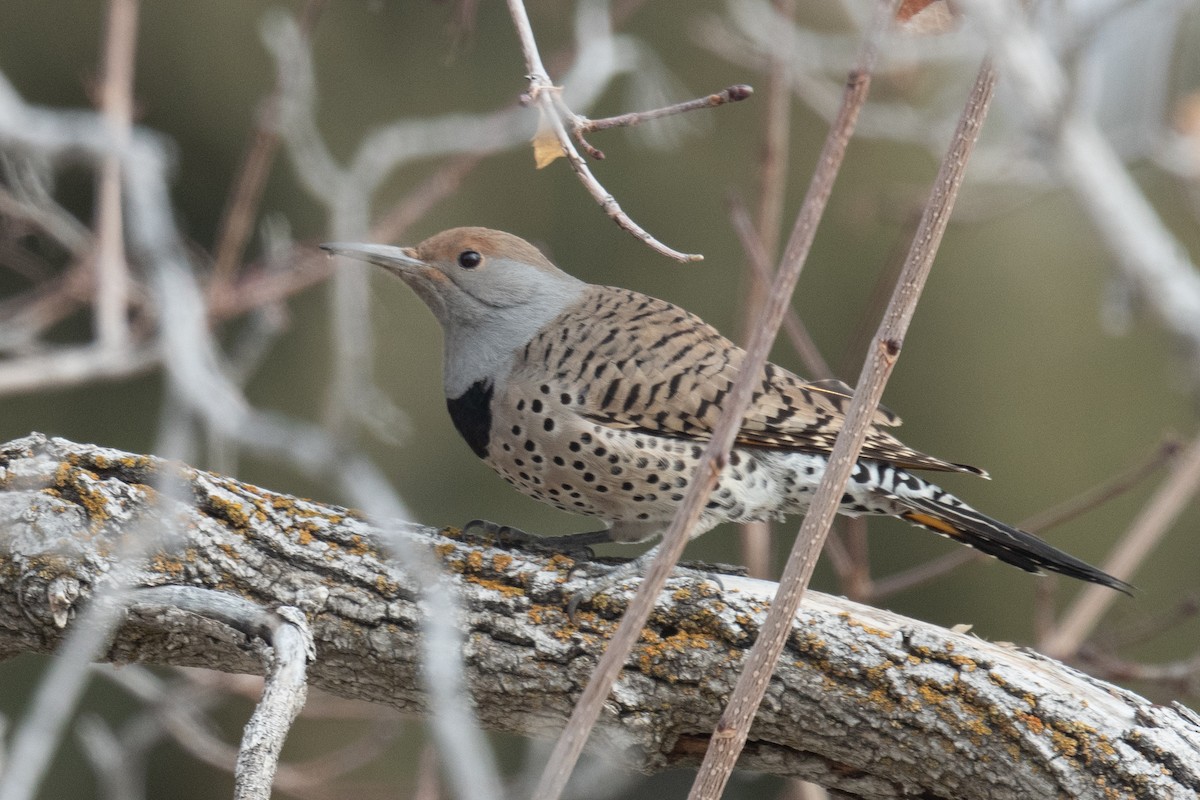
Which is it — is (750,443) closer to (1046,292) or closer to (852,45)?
(852,45)

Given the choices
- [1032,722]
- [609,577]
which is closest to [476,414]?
[609,577]

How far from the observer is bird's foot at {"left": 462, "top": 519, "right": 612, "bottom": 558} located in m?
2.79

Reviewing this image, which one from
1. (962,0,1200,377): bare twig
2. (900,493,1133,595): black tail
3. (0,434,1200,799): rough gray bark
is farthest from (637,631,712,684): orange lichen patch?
(962,0,1200,377): bare twig

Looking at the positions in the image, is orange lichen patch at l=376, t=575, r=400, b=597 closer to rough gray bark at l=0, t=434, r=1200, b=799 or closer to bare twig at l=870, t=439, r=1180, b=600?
rough gray bark at l=0, t=434, r=1200, b=799

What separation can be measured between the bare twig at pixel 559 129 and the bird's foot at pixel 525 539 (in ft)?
4.24

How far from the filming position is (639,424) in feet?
10.2

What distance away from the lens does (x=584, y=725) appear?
136 centimetres

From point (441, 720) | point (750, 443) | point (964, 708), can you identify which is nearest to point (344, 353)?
point (441, 720)

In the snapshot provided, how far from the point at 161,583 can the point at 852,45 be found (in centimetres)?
356

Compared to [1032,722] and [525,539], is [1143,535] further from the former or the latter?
[525,539]

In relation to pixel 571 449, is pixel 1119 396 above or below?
above

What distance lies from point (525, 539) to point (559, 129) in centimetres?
150

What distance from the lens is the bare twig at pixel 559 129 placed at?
150 cm

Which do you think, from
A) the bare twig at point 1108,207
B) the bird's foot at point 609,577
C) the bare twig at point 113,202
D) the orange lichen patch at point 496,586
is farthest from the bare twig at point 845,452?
the bare twig at point 113,202
